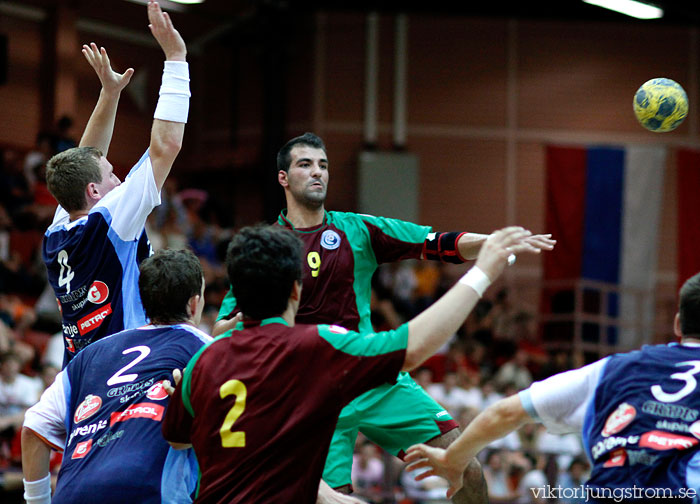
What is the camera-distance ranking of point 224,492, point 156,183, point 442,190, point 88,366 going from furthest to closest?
point 442,190 < point 156,183 < point 88,366 < point 224,492

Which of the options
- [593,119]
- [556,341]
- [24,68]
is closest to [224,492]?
[556,341]

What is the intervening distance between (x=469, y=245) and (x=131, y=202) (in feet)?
7.11

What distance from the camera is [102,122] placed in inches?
241

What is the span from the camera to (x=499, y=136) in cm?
2328

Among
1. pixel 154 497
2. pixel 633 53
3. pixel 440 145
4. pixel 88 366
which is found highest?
pixel 633 53

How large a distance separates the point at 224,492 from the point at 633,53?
70.7ft

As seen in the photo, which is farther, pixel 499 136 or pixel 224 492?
pixel 499 136

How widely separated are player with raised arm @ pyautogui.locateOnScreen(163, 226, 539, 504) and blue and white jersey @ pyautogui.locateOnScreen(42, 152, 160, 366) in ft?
4.63

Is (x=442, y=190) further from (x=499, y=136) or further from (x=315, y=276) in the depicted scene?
(x=315, y=276)

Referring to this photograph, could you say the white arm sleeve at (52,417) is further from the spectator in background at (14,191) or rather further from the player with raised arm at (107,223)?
the spectator in background at (14,191)

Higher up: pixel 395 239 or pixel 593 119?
pixel 593 119

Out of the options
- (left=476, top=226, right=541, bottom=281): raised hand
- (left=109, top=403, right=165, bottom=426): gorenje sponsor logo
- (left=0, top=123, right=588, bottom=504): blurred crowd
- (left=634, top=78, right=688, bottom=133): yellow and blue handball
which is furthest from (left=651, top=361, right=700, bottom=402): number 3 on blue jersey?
(left=0, top=123, right=588, bottom=504): blurred crowd

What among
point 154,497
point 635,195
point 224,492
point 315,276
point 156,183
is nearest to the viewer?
point 224,492

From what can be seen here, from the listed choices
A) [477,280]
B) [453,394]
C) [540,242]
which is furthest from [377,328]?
[477,280]
